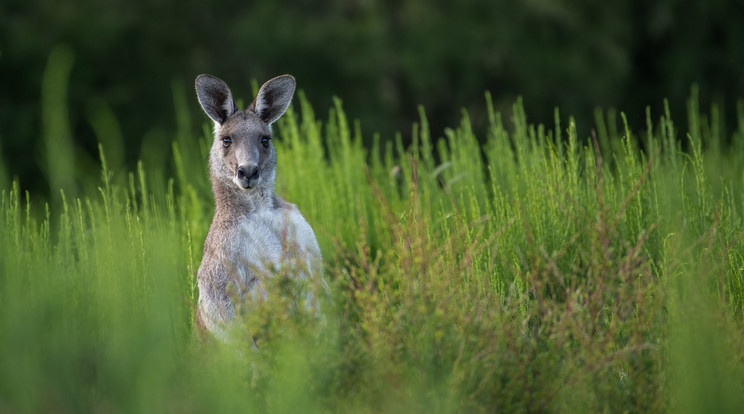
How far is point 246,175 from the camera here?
4.41 meters

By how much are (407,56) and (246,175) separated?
430 inches

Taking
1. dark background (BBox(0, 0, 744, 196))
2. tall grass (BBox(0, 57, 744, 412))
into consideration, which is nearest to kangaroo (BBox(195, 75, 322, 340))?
→ tall grass (BBox(0, 57, 744, 412))

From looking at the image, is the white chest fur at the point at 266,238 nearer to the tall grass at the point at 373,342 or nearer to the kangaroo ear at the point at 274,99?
the tall grass at the point at 373,342

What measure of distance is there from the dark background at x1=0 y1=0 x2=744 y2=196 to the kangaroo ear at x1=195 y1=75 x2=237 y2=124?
9329 millimetres

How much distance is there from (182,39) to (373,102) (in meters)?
3.26

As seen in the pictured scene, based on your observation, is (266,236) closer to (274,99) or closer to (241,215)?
(241,215)

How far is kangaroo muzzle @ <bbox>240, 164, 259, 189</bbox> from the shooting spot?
4395 mm

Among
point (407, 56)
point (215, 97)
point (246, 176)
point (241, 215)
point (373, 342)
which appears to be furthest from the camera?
point (407, 56)

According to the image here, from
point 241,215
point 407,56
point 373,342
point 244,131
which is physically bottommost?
point 373,342

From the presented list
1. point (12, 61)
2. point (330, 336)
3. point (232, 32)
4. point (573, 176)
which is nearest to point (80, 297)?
point (330, 336)

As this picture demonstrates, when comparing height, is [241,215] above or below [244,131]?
below

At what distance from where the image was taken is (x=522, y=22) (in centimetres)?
1555

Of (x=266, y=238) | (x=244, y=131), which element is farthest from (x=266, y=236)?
(x=244, y=131)

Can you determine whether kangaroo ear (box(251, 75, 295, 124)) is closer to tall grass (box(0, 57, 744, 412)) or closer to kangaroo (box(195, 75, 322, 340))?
kangaroo (box(195, 75, 322, 340))
